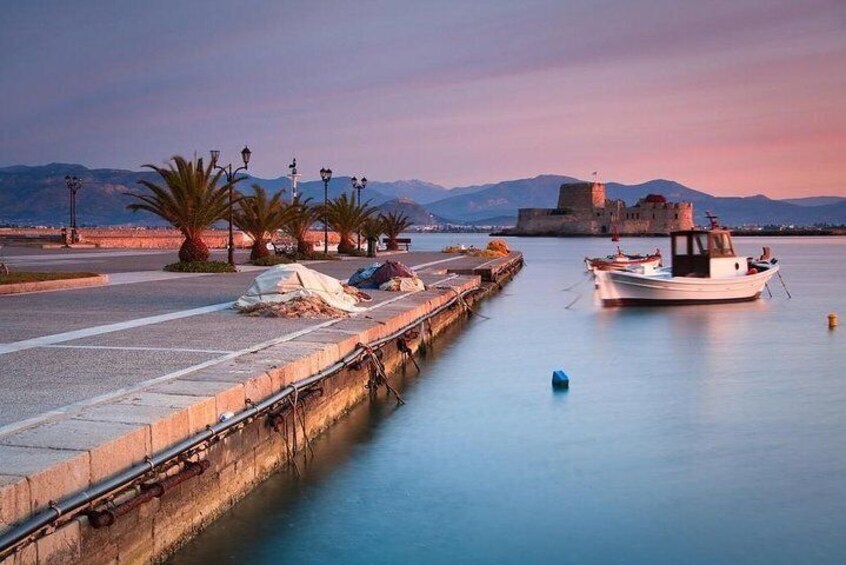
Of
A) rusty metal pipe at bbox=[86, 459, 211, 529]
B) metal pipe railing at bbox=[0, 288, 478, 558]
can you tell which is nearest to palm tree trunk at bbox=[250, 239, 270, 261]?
metal pipe railing at bbox=[0, 288, 478, 558]

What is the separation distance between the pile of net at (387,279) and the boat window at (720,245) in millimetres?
12688

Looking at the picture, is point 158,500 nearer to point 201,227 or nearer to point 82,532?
point 82,532

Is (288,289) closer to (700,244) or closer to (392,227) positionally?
(700,244)

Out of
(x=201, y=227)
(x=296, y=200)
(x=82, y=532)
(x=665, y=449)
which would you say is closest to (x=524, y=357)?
(x=665, y=449)

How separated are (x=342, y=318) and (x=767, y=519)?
677 cm

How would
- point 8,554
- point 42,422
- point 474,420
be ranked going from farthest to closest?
point 474,420 < point 42,422 < point 8,554

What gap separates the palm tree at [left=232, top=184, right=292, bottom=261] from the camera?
101 ft

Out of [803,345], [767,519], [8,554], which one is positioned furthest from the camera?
[803,345]

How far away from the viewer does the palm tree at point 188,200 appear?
2495 centimetres

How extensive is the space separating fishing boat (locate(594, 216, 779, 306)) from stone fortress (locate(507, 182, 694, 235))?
135 metres

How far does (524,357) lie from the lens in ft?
59.1

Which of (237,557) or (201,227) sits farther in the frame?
(201,227)

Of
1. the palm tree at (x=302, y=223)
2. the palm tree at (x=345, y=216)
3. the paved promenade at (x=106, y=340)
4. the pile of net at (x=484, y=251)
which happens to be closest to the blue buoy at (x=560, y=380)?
the paved promenade at (x=106, y=340)

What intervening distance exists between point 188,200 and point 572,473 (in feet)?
60.6
